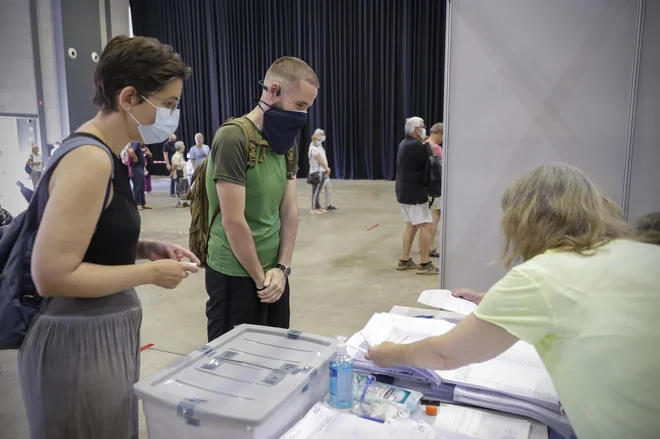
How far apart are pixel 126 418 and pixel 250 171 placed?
0.83 metres

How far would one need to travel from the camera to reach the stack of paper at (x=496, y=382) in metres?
1.21

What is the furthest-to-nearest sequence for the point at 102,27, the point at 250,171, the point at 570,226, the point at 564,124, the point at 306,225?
A: the point at 102,27 < the point at 306,225 < the point at 564,124 < the point at 250,171 < the point at 570,226

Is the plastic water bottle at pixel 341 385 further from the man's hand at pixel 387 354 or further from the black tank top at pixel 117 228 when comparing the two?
the black tank top at pixel 117 228

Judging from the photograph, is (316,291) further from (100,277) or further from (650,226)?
(100,277)

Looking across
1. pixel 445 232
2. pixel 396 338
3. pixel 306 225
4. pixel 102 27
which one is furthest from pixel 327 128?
pixel 396 338

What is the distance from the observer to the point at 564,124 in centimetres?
234

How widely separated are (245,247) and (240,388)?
2.17 ft

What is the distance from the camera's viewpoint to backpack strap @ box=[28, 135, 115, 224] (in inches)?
42.5

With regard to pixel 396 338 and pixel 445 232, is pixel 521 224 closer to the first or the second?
pixel 396 338

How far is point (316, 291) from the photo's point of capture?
14.9 feet

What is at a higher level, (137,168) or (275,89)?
(275,89)

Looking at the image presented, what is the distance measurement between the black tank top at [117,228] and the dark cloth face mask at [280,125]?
2.04 ft

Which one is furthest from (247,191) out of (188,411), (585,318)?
(585,318)

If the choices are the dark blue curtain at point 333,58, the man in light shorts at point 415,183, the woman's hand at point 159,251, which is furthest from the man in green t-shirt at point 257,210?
the dark blue curtain at point 333,58
